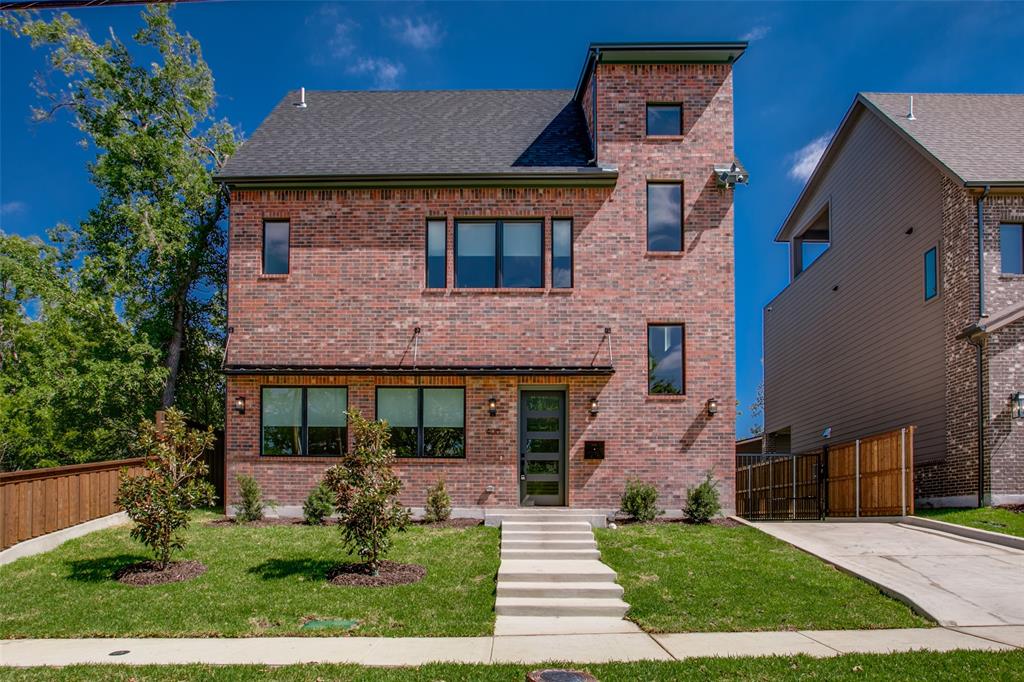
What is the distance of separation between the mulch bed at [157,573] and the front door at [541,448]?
5855 millimetres

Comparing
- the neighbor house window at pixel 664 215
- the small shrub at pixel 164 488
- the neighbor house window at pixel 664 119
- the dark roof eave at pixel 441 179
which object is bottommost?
→ the small shrub at pixel 164 488

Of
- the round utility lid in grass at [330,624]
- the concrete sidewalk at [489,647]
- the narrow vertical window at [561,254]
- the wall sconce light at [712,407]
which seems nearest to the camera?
the concrete sidewalk at [489,647]

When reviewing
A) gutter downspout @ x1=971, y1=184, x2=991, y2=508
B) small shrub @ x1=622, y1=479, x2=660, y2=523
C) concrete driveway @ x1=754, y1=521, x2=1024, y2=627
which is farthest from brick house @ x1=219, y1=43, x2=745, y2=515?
gutter downspout @ x1=971, y1=184, x2=991, y2=508

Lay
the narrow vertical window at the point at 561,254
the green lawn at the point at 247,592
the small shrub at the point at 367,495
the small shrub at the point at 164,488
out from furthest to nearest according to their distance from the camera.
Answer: the narrow vertical window at the point at 561,254 < the small shrub at the point at 164,488 < the small shrub at the point at 367,495 < the green lawn at the point at 247,592

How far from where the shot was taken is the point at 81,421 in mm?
21625

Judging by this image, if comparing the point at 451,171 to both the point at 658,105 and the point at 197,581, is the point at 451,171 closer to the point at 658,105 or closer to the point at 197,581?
the point at 658,105

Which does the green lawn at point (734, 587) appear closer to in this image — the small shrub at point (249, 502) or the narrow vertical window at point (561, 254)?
the narrow vertical window at point (561, 254)

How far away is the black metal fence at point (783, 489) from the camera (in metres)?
18.3

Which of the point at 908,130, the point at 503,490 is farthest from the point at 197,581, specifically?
the point at 908,130

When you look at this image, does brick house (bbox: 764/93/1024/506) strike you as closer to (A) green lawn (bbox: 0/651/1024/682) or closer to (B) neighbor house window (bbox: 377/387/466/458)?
(A) green lawn (bbox: 0/651/1024/682)

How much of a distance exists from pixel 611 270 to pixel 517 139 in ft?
11.8

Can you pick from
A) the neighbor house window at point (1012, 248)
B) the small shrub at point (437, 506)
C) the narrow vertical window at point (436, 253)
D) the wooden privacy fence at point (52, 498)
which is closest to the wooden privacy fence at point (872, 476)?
the neighbor house window at point (1012, 248)

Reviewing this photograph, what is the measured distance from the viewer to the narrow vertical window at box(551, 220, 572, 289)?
14742mm

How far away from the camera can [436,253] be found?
14836 mm
